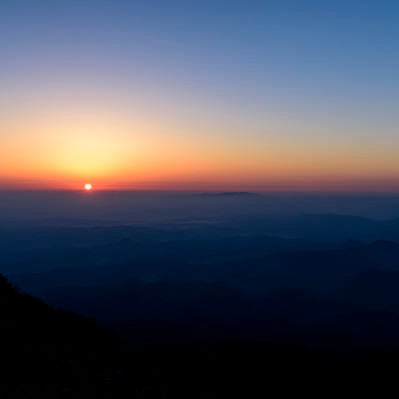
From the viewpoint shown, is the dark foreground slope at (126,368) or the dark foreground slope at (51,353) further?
the dark foreground slope at (126,368)

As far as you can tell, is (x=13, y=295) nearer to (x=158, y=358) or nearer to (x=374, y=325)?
(x=158, y=358)

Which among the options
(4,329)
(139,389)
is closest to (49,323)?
(4,329)

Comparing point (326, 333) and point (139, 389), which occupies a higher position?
point (139, 389)

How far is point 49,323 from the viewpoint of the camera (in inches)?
912

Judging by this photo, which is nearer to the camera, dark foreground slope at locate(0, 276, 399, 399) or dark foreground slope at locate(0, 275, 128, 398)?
dark foreground slope at locate(0, 275, 128, 398)

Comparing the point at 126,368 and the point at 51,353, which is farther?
the point at 126,368

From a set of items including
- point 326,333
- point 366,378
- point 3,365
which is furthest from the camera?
point 326,333

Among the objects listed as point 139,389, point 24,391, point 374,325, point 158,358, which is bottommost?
point 374,325

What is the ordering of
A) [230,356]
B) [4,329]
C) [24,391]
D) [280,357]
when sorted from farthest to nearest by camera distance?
[280,357] → [230,356] → [4,329] → [24,391]

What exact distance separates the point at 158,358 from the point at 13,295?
425 inches

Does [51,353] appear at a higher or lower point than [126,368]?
higher

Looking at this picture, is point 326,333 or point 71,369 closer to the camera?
point 71,369

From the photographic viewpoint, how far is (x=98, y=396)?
14008 mm

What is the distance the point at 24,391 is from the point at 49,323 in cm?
1032
